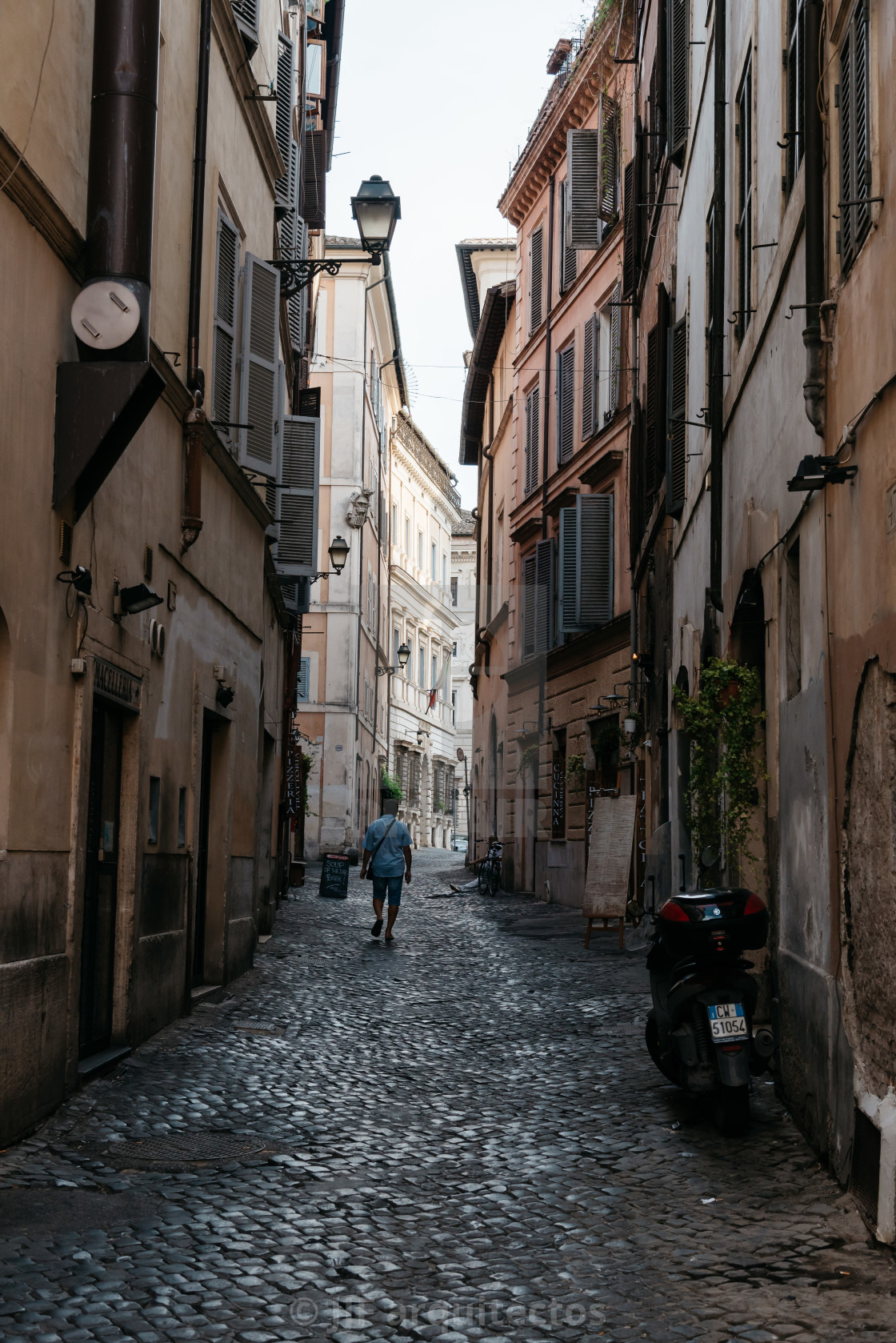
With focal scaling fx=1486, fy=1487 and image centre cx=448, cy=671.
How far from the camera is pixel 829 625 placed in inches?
237

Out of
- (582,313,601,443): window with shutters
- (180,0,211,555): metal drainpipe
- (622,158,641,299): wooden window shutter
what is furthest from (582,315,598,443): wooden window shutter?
(180,0,211,555): metal drainpipe

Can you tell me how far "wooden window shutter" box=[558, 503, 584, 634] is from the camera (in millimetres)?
22406

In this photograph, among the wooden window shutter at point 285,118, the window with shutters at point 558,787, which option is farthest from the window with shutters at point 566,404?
the wooden window shutter at point 285,118

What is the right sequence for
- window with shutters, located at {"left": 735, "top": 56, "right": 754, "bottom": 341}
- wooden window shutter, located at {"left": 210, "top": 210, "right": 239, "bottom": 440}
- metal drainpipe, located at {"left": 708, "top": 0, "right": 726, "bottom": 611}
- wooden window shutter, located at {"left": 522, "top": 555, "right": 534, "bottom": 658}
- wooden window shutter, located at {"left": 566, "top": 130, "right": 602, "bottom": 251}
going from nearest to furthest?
window with shutters, located at {"left": 735, "top": 56, "right": 754, "bottom": 341} < metal drainpipe, located at {"left": 708, "top": 0, "right": 726, "bottom": 611} < wooden window shutter, located at {"left": 210, "top": 210, "right": 239, "bottom": 440} < wooden window shutter, located at {"left": 566, "top": 130, "right": 602, "bottom": 251} < wooden window shutter, located at {"left": 522, "top": 555, "right": 534, "bottom": 658}

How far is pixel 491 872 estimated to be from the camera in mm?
25844

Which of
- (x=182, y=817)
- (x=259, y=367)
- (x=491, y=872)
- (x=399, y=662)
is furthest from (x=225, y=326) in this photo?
(x=399, y=662)

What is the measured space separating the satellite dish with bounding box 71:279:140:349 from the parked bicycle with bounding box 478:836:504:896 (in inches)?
771

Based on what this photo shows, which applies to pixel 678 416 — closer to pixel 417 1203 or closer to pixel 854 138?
pixel 854 138

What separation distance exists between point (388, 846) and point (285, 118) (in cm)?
776

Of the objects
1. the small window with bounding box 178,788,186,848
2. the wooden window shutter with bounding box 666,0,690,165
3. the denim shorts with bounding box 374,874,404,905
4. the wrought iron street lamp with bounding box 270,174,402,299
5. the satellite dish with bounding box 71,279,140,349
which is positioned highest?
the wooden window shutter with bounding box 666,0,690,165

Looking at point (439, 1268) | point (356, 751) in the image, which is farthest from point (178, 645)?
point (356, 751)

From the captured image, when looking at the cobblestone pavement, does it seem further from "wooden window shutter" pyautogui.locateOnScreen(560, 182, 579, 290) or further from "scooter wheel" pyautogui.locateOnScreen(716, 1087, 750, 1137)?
"wooden window shutter" pyautogui.locateOnScreen(560, 182, 579, 290)

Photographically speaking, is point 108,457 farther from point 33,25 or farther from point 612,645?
point 612,645

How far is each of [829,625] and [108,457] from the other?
134 inches
